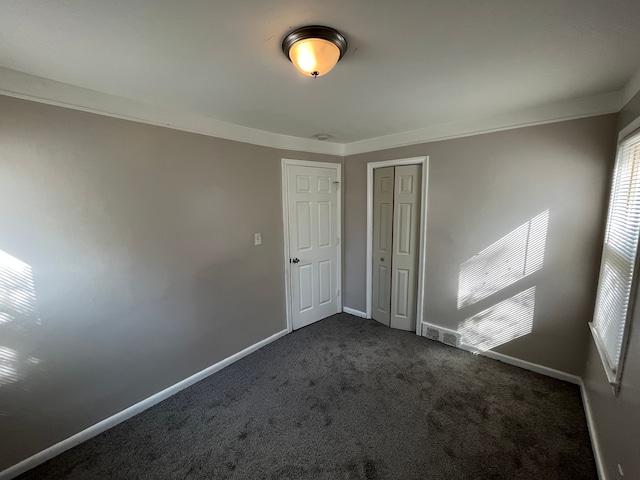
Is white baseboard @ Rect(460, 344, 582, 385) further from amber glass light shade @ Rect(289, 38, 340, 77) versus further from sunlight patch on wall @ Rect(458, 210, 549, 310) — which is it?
amber glass light shade @ Rect(289, 38, 340, 77)

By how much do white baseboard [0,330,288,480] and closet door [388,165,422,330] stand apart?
73.0 inches

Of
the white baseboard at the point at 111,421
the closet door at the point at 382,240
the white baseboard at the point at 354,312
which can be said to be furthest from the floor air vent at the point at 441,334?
the white baseboard at the point at 111,421

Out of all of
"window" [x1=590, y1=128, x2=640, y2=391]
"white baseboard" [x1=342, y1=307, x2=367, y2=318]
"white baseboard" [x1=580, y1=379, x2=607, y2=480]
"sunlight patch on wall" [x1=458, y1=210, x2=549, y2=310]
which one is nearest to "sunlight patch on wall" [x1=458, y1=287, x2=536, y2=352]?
"sunlight patch on wall" [x1=458, y1=210, x2=549, y2=310]

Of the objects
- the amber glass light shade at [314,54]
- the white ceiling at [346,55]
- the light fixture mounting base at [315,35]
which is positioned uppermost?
the white ceiling at [346,55]

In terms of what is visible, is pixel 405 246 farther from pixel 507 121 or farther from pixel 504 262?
pixel 507 121

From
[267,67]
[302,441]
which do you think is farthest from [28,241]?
[302,441]

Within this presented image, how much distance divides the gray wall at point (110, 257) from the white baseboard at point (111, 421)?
0.14 feet

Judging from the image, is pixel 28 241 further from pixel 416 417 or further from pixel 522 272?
pixel 522 272

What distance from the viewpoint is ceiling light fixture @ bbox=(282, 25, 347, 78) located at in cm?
115

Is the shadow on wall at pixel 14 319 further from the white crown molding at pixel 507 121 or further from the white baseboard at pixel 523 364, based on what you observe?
the white baseboard at pixel 523 364

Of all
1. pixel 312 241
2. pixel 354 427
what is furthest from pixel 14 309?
pixel 312 241

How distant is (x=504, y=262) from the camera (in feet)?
8.07

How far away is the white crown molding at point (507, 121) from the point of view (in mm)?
1937

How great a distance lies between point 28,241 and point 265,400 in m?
1.92
